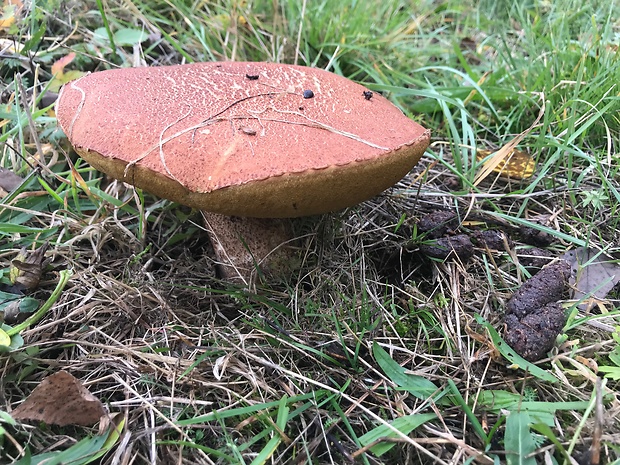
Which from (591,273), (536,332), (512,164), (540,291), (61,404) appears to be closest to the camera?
(61,404)

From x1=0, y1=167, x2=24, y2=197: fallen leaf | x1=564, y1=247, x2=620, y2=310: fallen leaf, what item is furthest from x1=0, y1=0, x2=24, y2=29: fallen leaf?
x1=564, y1=247, x2=620, y2=310: fallen leaf

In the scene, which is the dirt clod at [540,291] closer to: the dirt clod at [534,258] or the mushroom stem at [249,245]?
the dirt clod at [534,258]

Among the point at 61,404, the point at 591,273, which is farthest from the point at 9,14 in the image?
the point at 591,273

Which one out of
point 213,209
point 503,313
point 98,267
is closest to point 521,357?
point 503,313

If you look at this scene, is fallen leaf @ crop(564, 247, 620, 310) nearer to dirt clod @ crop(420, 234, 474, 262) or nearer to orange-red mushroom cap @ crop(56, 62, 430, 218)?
dirt clod @ crop(420, 234, 474, 262)

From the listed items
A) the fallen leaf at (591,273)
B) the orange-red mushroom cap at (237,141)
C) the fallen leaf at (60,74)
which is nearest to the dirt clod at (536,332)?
the fallen leaf at (591,273)

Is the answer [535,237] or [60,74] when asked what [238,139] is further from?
[60,74]

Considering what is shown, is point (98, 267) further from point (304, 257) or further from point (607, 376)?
point (607, 376)
